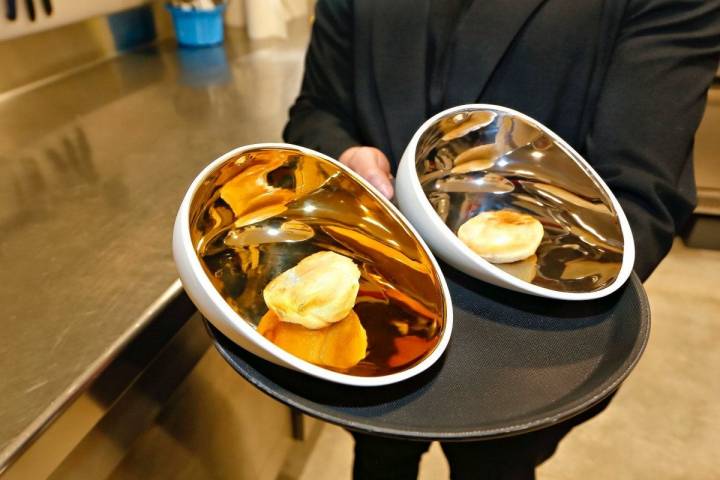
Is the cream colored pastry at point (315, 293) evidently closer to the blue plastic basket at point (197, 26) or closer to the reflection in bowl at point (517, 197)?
the reflection in bowl at point (517, 197)

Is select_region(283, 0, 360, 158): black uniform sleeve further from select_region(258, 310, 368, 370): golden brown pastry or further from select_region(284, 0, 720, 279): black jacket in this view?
select_region(258, 310, 368, 370): golden brown pastry

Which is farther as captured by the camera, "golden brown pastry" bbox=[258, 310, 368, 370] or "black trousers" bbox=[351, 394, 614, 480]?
"black trousers" bbox=[351, 394, 614, 480]

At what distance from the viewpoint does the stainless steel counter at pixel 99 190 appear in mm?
416

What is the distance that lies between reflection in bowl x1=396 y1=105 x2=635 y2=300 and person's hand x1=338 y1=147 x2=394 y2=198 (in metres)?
0.04

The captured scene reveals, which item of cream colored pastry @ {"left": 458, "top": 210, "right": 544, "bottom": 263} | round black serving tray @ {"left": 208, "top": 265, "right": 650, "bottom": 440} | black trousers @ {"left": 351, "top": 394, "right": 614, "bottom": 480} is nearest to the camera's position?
round black serving tray @ {"left": 208, "top": 265, "right": 650, "bottom": 440}

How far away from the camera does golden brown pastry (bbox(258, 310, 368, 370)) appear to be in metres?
0.34

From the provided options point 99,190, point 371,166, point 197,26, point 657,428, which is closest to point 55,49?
point 197,26

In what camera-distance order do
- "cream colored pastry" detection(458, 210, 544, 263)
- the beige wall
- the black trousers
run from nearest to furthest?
"cream colored pastry" detection(458, 210, 544, 263)
the black trousers
the beige wall

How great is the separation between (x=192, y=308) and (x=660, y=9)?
0.53m

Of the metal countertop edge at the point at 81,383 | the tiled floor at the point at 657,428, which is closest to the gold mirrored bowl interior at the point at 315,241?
the metal countertop edge at the point at 81,383

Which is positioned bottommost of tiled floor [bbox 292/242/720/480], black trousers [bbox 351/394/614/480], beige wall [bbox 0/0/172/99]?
tiled floor [bbox 292/242/720/480]

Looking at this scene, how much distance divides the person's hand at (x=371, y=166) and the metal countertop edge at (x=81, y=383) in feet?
0.67

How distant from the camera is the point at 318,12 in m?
0.67

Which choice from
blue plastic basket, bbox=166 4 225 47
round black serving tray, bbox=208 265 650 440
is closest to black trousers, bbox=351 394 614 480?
round black serving tray, bbox=208 265 650 440
